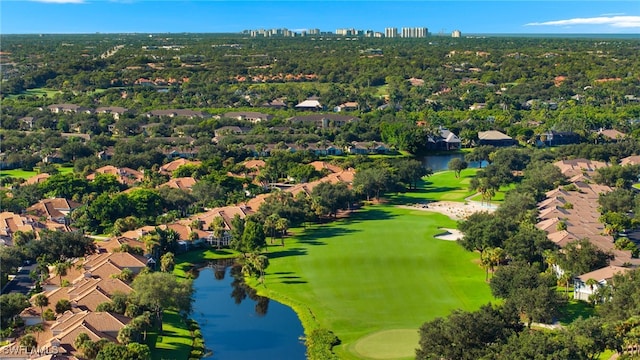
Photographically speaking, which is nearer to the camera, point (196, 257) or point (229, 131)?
point (196, 257)

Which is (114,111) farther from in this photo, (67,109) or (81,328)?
(81,328)

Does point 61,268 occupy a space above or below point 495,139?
above

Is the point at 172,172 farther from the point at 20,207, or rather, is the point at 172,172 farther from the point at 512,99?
the point at 512,99

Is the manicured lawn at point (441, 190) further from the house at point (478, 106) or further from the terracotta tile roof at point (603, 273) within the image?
the house at point (478, 106)

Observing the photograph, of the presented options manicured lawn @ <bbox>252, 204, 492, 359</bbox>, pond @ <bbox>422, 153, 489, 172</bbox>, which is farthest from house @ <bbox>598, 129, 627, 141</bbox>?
manicured lawn @ <bbox>252, 204, 492, 359</bbox>

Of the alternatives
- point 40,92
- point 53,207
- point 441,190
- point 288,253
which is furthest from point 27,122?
point 288,253

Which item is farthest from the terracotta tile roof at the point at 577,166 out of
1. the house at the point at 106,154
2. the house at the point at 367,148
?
the house at the point at 106,154

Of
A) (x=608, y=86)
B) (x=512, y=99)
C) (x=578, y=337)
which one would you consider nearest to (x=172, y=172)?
(x=578, y=337)

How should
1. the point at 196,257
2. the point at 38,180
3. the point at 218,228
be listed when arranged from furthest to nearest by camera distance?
the point at 38,180 < the point at 218,228 < the point at 196,257
